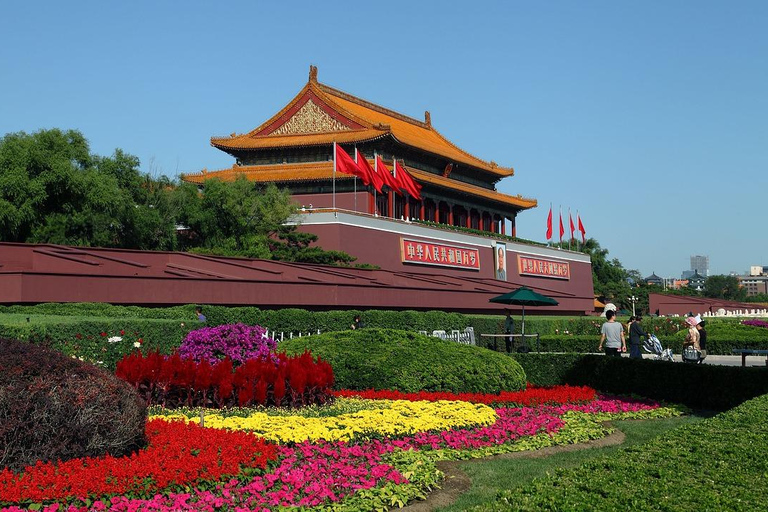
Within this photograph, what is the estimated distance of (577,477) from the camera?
5.54 m

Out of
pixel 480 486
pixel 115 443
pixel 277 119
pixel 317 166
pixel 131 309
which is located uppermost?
pixel 277 119

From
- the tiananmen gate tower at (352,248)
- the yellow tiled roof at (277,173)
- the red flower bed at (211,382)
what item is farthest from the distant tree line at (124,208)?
the red flower bed at (211,382)

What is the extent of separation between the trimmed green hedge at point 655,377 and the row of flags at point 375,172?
21.1 metres

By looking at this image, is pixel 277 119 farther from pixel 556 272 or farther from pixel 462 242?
pixel 556 272

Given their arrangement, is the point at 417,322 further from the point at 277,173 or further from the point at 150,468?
the point at 150,468

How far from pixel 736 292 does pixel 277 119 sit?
341 ft

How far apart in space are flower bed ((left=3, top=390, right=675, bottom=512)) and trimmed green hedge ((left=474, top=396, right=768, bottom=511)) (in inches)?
65.2

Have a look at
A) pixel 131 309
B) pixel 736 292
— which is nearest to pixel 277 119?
pixel 131 309

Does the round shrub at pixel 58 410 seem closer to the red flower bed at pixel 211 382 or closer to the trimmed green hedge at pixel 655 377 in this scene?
the red flower bed at pixel 211 382

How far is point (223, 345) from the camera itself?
12.8 meters

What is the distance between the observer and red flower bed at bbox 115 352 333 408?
33.9 ft

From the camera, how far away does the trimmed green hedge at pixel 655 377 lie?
41.8 ft

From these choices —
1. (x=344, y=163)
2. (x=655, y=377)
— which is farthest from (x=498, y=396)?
(x=344, y=163)

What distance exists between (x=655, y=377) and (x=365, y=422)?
6364 mm
